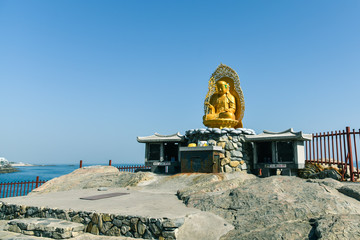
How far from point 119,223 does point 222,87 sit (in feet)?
44.6

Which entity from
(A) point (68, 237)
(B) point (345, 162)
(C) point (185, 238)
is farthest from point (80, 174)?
(B) point (345, 162)

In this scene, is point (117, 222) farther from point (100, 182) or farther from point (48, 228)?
point (100, 182)

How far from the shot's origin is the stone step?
5353 millimetres

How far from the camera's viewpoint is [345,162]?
41.4 ft

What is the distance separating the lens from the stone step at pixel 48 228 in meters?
5.35

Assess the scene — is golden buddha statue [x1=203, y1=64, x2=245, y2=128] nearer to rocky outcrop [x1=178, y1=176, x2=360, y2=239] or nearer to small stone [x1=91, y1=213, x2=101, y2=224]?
rocky outcrop [x1=178, y1=176, x2=360, y2=239]

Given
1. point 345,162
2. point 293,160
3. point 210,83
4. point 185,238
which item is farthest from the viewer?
point 210,83

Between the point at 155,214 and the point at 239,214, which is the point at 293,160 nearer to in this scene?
the point at 239,214

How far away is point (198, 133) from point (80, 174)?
8113 millimetres

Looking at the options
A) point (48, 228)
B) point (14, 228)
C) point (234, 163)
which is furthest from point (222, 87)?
point (14, 228)

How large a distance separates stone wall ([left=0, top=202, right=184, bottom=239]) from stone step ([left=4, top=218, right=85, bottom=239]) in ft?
0.69

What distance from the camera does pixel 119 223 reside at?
18.1 feet

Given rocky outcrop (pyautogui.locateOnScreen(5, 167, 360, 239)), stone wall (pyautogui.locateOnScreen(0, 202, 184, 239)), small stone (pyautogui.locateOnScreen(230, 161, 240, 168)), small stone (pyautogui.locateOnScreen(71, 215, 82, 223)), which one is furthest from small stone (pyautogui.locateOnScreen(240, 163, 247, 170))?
small stone (pyautogui.locateOnScreen(71, 215, 82, 223))

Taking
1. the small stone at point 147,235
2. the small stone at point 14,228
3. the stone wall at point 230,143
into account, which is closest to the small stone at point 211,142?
the stone wall at point 230,143
